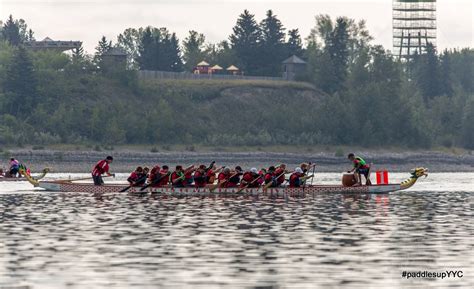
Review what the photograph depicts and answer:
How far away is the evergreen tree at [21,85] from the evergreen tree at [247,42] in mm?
44537

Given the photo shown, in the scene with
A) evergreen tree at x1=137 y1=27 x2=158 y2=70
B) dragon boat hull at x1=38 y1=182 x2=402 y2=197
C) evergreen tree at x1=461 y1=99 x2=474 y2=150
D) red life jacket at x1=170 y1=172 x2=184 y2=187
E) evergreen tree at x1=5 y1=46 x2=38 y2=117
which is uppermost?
evergreen tree at x1=137 y1=27 x2=158 y2=70

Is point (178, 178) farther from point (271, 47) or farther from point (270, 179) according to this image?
point (271, 47)

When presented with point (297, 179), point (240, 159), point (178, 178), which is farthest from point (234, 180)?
point (240, 159)

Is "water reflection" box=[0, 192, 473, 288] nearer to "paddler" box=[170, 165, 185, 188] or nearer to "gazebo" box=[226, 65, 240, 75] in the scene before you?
"paddler" box=[170, 165, 185, 188]

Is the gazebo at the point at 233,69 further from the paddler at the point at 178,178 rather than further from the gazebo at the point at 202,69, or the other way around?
the paddler at the point at 178,178

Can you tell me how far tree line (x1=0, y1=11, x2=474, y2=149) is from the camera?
144 metres

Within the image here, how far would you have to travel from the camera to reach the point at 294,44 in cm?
19138

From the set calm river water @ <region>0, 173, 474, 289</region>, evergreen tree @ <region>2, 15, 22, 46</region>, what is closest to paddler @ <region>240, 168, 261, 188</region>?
calm river water @ <region>0, 173, 474, 289</region>

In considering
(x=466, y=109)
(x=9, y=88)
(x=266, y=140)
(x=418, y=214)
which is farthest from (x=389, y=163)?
(x=418, y=214)

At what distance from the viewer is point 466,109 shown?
171125 millimetres

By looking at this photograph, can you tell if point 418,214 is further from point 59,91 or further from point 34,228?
point 59,91

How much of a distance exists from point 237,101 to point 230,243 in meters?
130

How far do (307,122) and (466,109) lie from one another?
2911 centimetres

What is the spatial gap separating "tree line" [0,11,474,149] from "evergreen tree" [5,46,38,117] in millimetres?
133
